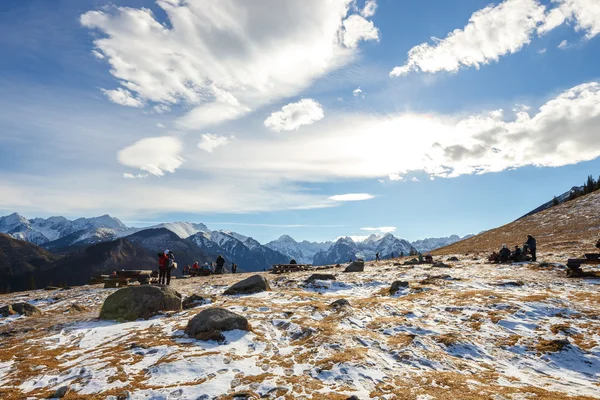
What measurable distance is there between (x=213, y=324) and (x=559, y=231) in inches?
2582

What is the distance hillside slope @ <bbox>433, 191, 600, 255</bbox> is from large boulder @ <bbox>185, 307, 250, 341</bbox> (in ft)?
126

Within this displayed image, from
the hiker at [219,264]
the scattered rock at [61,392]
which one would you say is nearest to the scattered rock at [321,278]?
the scattered rock at [61,392]

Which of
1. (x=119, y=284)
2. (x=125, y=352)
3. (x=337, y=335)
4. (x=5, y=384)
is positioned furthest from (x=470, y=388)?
(x=119, y=284)

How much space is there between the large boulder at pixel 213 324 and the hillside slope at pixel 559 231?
38.4 m

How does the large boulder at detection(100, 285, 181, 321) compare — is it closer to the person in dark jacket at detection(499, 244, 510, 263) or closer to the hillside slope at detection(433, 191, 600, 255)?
the person in dark jacket at detection(499, 244, 510, 263)

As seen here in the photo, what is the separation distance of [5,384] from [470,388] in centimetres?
1376

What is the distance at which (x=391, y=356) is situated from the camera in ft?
37.8

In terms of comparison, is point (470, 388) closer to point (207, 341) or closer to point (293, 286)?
point (207, 341)

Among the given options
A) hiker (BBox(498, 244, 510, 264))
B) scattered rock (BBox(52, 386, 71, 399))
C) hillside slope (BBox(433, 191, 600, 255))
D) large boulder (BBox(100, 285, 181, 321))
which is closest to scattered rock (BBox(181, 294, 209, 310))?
large boulder (BBox(100, 285, 181, 321))

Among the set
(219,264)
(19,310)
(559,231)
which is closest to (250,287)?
(19,310)

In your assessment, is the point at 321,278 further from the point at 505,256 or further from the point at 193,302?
the point at 505,256

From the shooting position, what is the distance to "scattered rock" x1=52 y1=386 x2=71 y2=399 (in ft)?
28.3

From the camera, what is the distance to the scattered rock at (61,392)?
28.3 ft

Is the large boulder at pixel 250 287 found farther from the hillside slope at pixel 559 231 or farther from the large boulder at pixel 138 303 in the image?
the hillside slope at pixel 559 231
